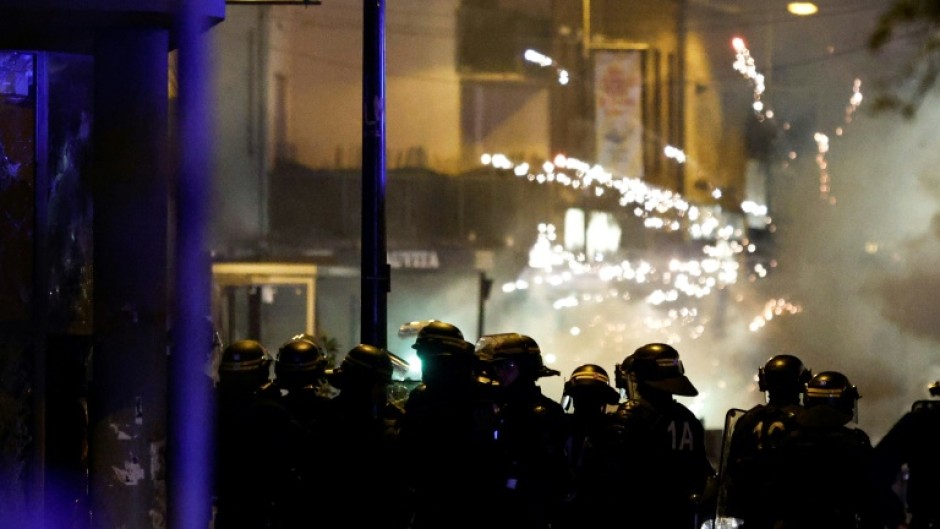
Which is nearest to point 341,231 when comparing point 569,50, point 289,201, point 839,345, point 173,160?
point 289,201

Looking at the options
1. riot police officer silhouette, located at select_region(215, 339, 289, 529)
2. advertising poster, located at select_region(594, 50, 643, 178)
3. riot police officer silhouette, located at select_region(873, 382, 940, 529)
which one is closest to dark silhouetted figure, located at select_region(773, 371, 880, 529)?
riot police officer silhouette, located at select_region(873, 382, 940, 529)

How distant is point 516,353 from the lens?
232 inches

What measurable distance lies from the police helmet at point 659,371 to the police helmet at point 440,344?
1183mm

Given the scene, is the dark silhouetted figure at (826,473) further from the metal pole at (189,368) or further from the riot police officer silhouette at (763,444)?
the metal pole at (189,368)

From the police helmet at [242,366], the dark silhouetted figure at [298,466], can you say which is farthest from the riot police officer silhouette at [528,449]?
→ the police helmet at [242,366]

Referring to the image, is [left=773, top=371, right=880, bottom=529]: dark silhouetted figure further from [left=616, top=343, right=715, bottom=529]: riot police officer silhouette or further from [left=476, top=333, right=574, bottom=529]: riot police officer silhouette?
[left=476, top=333, right=574, bottom=529]: riot police officer silhouette

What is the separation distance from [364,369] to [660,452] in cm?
163

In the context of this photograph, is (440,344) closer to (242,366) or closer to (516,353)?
(516,353)

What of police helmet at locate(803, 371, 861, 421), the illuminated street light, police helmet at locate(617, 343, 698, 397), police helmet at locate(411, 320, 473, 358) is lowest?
police helmet at locate(803, 371, 861, 421)

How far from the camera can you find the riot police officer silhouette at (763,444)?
5.91m

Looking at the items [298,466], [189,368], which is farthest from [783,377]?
[189,368]

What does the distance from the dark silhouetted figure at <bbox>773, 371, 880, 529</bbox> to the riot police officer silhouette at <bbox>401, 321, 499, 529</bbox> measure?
4.98 feet

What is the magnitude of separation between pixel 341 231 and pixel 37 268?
24139 millimetres

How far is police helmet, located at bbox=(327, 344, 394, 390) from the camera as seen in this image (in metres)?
5.49
